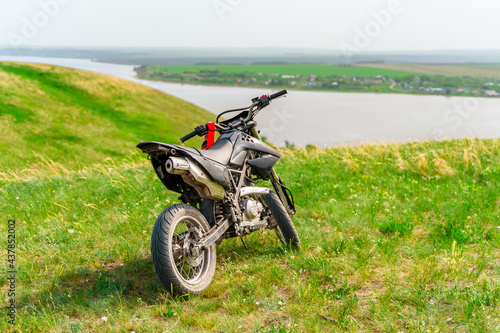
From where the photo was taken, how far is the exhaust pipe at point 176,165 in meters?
4.05

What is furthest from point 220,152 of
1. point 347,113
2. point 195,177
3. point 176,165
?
point 347,113

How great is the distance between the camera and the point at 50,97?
7331cm

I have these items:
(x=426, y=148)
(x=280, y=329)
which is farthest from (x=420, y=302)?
(x=426, y=148)

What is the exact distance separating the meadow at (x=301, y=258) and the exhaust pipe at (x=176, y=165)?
134 cm

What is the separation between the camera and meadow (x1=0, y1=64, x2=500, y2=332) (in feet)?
12.9

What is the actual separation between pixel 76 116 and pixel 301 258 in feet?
239

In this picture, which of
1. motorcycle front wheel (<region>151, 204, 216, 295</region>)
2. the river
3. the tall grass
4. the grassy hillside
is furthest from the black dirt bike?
the river

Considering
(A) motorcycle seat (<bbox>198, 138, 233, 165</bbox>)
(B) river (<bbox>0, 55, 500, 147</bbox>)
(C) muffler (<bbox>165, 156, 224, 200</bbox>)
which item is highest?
(A) motorcycle seat (<bbox>198, 138, 233, 165</bbox>)

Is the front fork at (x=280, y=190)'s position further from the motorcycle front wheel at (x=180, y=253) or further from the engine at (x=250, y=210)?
the motorcycle front wheel at (x=180, y=253)

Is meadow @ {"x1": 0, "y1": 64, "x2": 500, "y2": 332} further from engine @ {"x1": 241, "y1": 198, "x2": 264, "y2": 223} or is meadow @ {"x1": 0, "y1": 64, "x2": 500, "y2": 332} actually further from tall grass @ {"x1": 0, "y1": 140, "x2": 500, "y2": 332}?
engine @ {"x1": 241, "y1": 198, "x2": 264, "y2": 223}

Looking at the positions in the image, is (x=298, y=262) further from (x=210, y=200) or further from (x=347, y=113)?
(x=347, y=113)

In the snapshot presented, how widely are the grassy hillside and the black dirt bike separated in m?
40.0

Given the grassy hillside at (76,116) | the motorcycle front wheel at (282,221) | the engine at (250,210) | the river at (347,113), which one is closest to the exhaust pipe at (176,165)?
the engine at (250,210)

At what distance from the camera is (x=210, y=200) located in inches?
192
